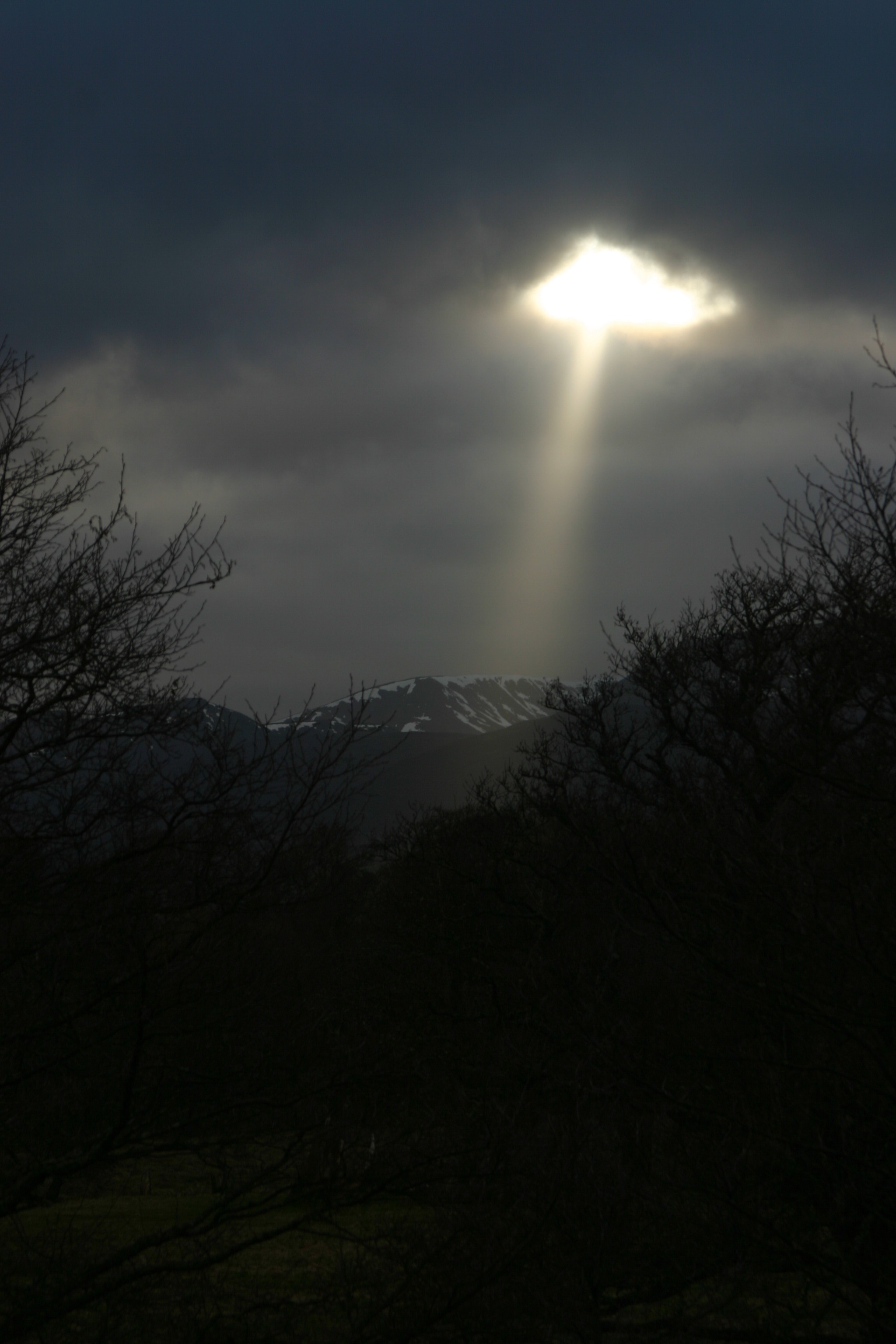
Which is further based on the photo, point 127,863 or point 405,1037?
point 405,1037

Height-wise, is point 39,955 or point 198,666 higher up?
point 198,666

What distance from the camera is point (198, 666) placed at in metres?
7.19

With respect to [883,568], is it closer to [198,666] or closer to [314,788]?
[314,788]

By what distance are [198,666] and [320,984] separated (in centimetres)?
1859

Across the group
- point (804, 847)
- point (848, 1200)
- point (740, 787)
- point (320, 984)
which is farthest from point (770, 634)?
point (320, 984)

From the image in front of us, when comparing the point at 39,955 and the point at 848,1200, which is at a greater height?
the point at 39,955

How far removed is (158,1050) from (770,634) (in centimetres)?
1069

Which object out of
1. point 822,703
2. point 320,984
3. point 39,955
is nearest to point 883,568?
point 822,703

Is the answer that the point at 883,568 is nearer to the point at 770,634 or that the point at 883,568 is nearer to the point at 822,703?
the point at 822,703

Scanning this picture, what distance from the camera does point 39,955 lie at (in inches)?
270

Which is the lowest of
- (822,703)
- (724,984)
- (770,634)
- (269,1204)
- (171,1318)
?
(171,1318)

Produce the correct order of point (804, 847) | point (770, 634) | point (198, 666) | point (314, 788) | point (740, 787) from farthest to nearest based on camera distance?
1. point (770, 634)
2. point (740, 787)
3. point (804, 847)
4. point (198, 666)
5. point (314, 788)

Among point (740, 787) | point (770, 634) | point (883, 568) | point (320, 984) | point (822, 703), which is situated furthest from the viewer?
point (320, 984)

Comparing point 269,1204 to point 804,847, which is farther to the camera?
point 804,847
